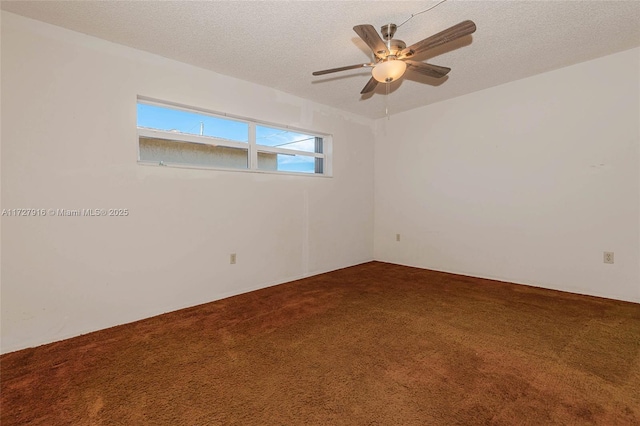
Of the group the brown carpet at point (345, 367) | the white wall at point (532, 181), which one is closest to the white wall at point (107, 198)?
the brown carpet at point (345, 367)

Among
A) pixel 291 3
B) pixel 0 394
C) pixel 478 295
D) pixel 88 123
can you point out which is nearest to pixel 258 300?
pixel 0 394

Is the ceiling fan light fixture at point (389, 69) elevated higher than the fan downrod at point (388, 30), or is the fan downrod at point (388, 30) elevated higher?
the fan downrod at point (388, 30)

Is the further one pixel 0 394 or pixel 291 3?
pixel 291 3

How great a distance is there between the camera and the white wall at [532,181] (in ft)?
9.19

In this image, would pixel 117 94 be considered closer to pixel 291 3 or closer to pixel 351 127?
pixel 291 3

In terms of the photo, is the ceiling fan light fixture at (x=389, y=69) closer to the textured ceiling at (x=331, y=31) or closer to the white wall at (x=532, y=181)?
the textured ceiling at (x=331, y=31)

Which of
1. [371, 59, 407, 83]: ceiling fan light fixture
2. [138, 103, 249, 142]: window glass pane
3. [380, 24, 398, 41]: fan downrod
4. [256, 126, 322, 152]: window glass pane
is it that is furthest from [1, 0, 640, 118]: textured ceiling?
[256, 126, 322, 152]: window glass pane

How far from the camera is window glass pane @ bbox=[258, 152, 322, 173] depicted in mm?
3480

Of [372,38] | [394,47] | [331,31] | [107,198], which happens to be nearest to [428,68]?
[394,47]

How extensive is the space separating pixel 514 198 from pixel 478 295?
4.46 feet

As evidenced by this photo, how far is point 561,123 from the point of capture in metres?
3.10

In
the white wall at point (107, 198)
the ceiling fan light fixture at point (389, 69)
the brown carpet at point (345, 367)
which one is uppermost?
the ceiling fan light fixture at point (389, 69)

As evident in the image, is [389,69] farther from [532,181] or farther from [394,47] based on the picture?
[532,181]

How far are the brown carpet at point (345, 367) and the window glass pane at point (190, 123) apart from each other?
6.05 feet
